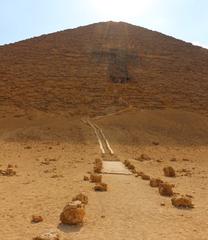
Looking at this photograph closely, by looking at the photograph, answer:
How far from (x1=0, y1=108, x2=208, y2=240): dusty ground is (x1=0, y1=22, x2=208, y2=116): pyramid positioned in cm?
440

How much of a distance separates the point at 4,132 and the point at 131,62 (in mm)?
24112

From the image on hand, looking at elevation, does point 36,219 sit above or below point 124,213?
below

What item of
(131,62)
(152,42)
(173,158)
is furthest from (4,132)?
(152,42)

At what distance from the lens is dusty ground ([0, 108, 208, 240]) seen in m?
6.95

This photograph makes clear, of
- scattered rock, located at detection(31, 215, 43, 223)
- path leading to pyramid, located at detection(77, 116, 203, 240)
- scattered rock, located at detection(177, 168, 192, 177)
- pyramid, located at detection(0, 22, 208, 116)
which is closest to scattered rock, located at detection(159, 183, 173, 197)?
path leading to pyramid, located at detection(77, 116, 203, 240)

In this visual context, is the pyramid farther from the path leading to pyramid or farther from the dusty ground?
the path leading to pyramid

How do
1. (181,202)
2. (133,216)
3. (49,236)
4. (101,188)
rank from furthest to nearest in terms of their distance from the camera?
(101,188) → (181,202) → (133,216) → (49,236)

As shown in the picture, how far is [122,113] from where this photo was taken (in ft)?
108

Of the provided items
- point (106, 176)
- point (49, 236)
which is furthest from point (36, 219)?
point (106, 176)

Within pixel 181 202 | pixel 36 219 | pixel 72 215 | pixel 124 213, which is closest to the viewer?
pixel 72 215

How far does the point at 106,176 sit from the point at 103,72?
31901 mm

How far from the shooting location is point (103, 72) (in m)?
44.0

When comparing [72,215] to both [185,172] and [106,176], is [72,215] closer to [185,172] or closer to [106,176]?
[106,176]

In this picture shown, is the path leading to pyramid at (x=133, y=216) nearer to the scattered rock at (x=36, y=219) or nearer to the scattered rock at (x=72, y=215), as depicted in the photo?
the scattered rock at (x=72, y=215)
